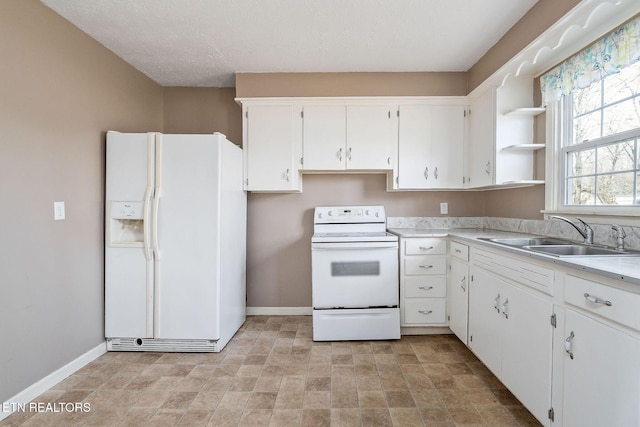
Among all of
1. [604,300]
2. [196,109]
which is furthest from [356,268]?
[196,109]

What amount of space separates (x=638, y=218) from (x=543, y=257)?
Answer: 2.21ft

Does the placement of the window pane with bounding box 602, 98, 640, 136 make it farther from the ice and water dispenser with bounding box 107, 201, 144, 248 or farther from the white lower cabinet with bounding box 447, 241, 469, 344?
the ice and water dispenser with bounding box 107, 201, 144, 248

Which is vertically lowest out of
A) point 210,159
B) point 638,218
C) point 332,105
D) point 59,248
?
point 59,248

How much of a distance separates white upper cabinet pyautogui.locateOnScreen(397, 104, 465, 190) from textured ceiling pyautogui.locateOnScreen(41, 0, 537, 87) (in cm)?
43

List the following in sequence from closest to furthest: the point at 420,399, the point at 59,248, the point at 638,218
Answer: the point at 638,218, the point at 420,399, the point at 59,248

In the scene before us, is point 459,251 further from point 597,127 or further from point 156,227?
point 156,227

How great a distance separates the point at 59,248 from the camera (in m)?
2.02

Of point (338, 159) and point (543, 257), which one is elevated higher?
point (338, 159)

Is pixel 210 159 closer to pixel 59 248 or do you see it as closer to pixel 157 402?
pixel 59 248

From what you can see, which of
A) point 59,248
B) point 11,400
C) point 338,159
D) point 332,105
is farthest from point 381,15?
point 11,400

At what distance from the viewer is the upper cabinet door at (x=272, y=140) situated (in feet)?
9.55

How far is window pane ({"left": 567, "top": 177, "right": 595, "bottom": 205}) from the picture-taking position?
1.96 m

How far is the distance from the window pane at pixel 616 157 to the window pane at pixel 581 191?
0.37 feet

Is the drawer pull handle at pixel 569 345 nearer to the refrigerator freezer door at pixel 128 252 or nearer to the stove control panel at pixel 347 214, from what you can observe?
the stove control panel at pixel 347 214
